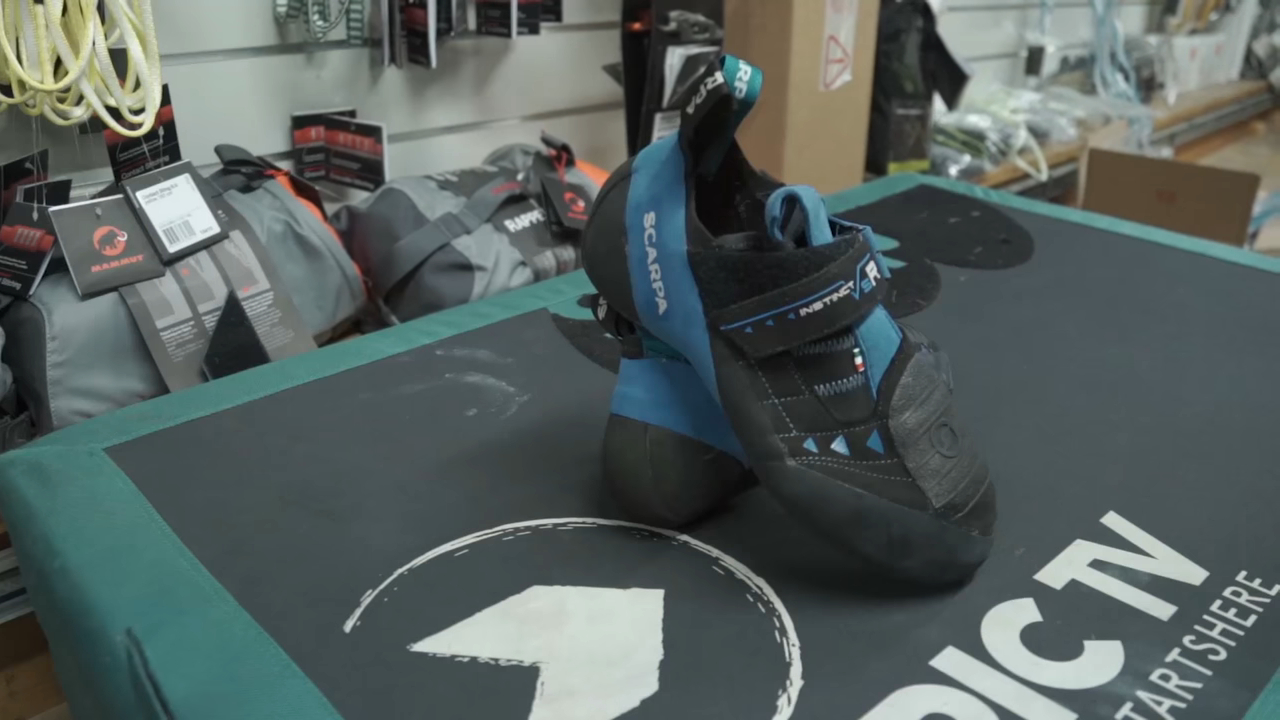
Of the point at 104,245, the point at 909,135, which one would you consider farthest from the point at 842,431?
the point at 909,135

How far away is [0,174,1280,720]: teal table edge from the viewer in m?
0.53

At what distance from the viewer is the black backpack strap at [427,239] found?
1091 mm

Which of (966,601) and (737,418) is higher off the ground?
(737,418)

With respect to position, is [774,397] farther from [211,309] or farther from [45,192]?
[45,192]

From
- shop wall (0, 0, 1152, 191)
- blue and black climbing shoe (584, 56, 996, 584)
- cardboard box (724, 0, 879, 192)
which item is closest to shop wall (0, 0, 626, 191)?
shop wall (0, 0, 1152, 191)

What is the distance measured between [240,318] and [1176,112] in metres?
2.34

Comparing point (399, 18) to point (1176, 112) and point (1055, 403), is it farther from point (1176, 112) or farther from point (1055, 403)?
point (1176, 112)

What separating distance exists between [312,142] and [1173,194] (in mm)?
1426

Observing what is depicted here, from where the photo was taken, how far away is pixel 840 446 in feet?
1.98

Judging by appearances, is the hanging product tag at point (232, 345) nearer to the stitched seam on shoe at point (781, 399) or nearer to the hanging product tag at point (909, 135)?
the stitched seam on shoe at point (781, 399)

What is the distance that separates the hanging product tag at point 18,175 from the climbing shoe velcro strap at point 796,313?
77cm

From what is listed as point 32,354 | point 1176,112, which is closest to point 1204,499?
point 32,354

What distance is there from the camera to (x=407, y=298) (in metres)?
1.11

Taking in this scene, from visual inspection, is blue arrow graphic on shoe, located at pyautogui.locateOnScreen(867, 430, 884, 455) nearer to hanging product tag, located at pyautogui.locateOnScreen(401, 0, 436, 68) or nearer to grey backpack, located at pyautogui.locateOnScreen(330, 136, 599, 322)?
grey backpack, located at pyautogui.locateOnScreen(330, 136, 599, 322)
